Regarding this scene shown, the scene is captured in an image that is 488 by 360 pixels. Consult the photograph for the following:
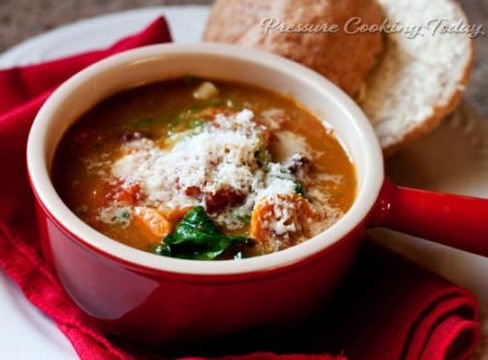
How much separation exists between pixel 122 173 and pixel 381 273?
72cm

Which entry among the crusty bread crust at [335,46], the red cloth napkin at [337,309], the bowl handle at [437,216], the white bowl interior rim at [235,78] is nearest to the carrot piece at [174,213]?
the white bowl interior rim at [235,78]

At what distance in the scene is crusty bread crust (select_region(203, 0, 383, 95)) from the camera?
7.44ft

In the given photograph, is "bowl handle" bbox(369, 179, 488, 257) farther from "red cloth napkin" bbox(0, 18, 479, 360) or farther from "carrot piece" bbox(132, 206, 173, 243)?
"carrot piece" bbox(132, 206, 173, 243)

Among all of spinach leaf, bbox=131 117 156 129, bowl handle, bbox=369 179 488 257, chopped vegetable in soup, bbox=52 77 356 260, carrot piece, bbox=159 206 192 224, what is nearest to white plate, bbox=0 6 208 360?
chopped vegetable in soup, bbox=52 77 356 260

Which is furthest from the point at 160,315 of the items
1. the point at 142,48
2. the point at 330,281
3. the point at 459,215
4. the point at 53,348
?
the point at 142,48

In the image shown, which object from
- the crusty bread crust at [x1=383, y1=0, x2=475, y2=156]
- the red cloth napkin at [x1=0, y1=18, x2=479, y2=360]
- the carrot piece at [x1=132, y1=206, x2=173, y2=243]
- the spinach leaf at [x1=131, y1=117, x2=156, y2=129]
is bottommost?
the red cloth napkin at [x1=0, y1=18, x2=479, y2=360]

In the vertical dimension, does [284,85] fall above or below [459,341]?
above

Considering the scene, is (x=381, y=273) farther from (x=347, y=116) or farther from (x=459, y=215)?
(x=347, y=116)

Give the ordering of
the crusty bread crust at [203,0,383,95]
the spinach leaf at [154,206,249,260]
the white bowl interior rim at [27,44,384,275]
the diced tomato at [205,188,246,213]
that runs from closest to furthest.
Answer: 1. the white bowl interior rim at [27,44,384,275]
2. the spinach leaf at [154,206,249,260]
3. the diced tomato at [205,188,246,213]
4. the crusty bread crust at [203,0,383,95]

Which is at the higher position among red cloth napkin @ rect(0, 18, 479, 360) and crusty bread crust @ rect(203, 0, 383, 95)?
crusty bread crust @ rect(203, 0, 383, 95)

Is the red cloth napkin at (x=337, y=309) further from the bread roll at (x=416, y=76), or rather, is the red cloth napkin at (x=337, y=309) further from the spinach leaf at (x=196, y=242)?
the bread roll at (x=416, y=76)

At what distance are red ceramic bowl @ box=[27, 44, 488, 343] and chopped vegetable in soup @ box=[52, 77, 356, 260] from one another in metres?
0.08

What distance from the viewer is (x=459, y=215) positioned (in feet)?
5.82

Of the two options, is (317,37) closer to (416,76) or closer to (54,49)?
(416,76)
